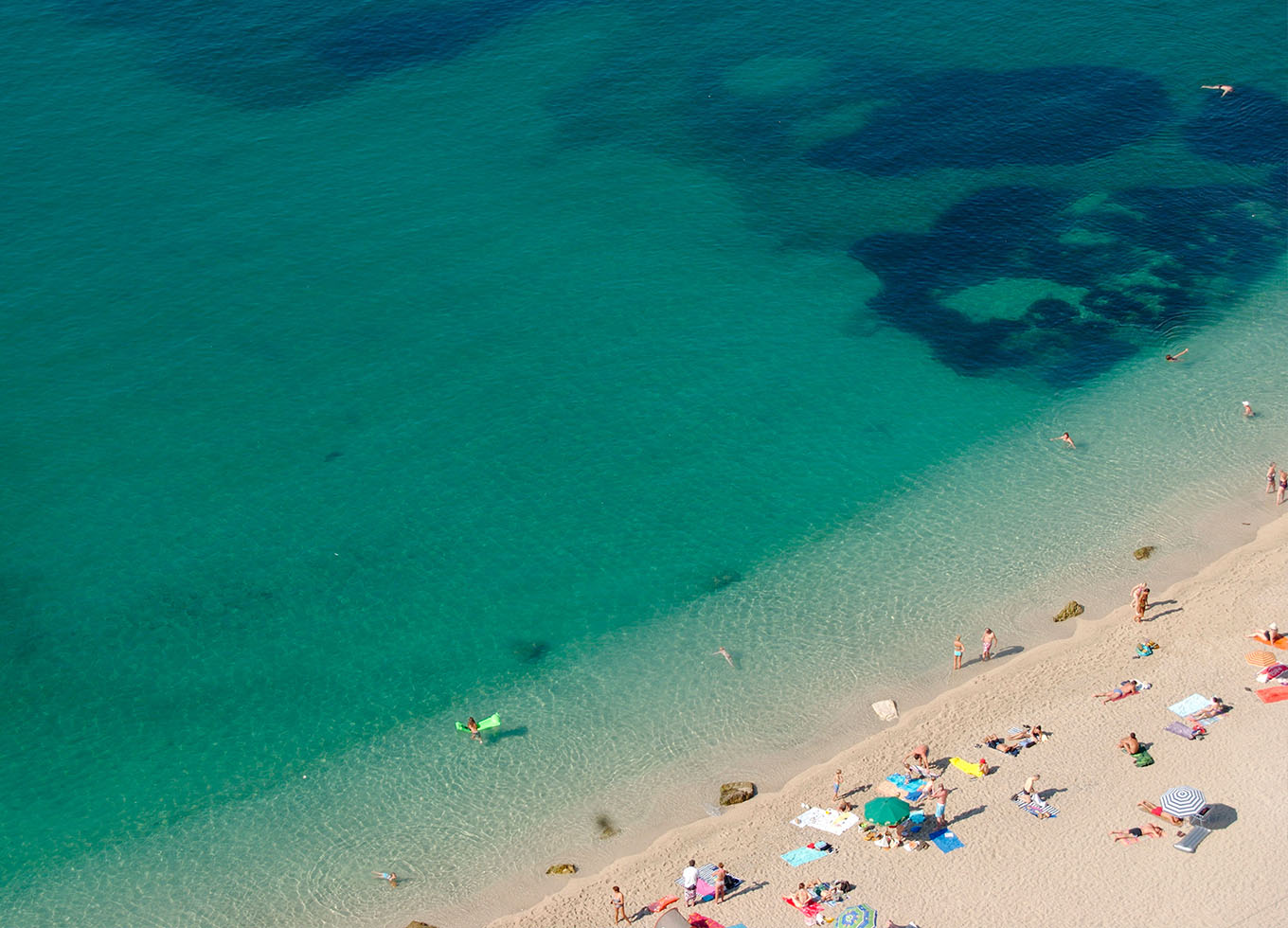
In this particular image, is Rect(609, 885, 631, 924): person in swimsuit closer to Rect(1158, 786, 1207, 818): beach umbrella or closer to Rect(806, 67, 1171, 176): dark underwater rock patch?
Rect(1158, 786, 1207, 818): beach umbrella

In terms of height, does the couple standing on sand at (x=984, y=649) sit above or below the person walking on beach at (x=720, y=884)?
above

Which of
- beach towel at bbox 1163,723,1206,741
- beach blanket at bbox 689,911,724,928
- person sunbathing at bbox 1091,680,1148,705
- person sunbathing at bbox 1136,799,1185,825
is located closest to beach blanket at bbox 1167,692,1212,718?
beach towel at bbox 1163,723,1206,741

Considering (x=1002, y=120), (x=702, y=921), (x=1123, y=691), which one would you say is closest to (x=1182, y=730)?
(x=1123, y=691)

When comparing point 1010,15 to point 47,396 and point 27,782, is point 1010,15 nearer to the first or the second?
point 47,396

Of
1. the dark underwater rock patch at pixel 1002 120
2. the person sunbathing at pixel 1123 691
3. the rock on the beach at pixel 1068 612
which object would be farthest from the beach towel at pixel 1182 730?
the dark underwater rock patch at pixel 1002 120

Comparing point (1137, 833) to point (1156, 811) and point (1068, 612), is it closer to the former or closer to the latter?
point (1156, 811)

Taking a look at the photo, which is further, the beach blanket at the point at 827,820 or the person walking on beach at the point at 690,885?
the beach blanket at the point at 827,820

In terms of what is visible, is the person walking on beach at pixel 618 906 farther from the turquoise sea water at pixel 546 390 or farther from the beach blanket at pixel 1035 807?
the beach blanket at pixel 1035 807

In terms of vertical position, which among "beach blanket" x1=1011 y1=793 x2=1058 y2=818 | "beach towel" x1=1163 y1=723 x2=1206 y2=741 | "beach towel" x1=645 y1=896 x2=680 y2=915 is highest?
"beach towel" x1=1163 y1=723 x2=1206 y2=741
